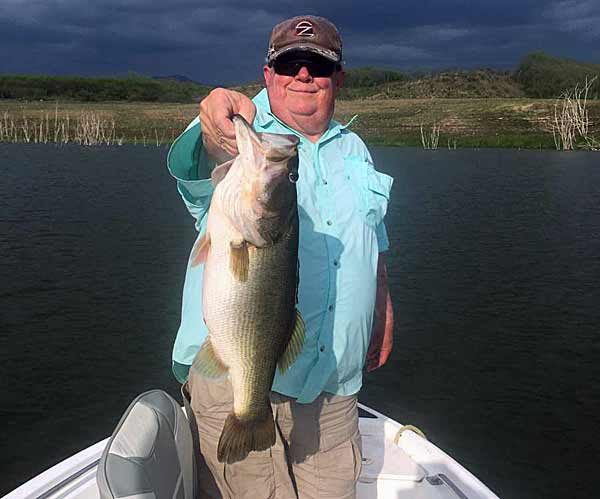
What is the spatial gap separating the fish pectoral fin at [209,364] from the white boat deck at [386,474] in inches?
69.8

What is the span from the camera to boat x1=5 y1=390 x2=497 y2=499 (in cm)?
316

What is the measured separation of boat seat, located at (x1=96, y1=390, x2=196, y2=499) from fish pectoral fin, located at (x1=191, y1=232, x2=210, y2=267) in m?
0.86

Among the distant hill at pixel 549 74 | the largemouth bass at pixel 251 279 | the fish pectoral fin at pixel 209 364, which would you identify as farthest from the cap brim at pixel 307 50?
the distant hill at pixel 549 74

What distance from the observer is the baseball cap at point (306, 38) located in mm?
3582

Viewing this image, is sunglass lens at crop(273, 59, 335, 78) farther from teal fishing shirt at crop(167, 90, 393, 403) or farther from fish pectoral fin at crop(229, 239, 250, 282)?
fish pectoral fin at crop(229, 239, 250, 282)

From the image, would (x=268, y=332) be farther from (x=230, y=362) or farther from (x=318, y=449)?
(x=318, y=449)

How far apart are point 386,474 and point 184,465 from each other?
204 centimetres

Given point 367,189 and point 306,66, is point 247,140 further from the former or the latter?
point 367,189

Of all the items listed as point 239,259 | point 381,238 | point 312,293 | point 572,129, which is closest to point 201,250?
point 239,259

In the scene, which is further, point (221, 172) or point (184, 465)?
point (184, 465)

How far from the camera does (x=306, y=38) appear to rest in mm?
3592

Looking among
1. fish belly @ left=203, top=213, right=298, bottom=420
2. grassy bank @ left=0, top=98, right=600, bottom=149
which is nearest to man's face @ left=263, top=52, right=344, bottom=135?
fish belly @ left=203, top=213, right=298, bottom=420

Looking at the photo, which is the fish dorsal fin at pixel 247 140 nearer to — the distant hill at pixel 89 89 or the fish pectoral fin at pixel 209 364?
the fish pectoral fin at pixel 209 364

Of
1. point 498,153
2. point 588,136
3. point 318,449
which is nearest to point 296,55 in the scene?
point 318,449
